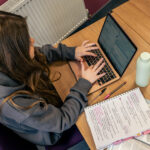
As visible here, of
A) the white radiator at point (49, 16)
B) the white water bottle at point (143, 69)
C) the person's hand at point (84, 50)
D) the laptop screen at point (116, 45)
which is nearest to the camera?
the white water bottle at point (143, 69)

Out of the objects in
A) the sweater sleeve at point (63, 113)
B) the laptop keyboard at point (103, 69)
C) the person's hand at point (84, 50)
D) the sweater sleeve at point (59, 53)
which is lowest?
the sweater sleeve at point (63, 113)

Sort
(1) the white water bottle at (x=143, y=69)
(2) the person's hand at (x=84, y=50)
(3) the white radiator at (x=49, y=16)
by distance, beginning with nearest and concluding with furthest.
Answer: (1) the white water bottle at (x=143, y=69) → (2) the person's hand at (x=84, y=50) → (3) the white radiator at (x=49, y=16)

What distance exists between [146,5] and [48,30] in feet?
3.02

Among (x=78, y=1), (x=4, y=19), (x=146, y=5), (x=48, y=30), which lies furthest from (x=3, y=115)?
(x=78, y=1)

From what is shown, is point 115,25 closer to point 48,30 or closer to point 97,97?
point 97,97

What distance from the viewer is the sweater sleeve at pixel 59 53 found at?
0.96 m

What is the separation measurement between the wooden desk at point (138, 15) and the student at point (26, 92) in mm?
309

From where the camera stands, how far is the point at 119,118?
2.29 ft

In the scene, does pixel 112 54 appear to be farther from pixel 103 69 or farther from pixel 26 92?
pixel 26 92

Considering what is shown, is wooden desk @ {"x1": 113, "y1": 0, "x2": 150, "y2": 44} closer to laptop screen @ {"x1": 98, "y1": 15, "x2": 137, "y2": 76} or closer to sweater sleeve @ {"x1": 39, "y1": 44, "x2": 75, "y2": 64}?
laptop screen @ {"x1": 98, "y1": 15, "x2": 137, "y2": 76}

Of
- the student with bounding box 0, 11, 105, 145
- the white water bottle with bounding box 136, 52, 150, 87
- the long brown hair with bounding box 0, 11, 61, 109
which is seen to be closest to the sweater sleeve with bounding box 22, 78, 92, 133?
the student with bounding box 0, 11, 105, 145

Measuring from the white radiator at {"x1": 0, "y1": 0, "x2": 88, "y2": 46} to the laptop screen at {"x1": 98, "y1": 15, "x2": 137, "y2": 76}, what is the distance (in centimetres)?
75

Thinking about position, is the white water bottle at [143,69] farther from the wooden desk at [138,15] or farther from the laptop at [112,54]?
the wooden desk at [138,15]

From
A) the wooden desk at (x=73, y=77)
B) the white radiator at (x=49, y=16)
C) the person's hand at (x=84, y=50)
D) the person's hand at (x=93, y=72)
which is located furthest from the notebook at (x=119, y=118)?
the white radiator at (x=49, y=16)
